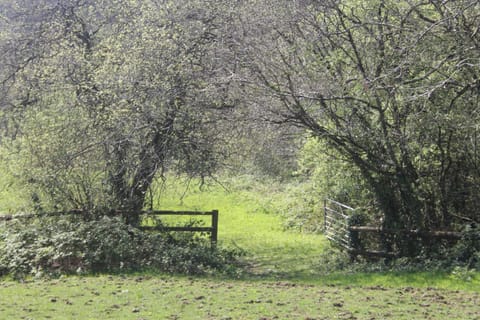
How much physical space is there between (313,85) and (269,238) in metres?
8.49

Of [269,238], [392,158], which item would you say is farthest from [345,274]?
[269,238]

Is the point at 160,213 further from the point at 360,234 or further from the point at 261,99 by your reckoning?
the point at 360,234

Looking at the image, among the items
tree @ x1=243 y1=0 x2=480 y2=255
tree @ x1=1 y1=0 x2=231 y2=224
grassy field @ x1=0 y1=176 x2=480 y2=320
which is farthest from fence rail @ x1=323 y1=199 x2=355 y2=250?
tree @ x1=1 y1=0 x2=231 y2=224

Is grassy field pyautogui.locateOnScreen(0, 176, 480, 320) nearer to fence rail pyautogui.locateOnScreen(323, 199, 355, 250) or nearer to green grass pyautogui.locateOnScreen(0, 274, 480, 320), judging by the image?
green grass pyautogui.locateOnScreen(0, 274, 480, 320)

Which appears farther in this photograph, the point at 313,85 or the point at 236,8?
the point at 236,8

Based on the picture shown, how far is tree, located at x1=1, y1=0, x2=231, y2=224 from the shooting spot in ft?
43.9

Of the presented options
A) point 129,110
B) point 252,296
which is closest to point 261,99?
point 129,110

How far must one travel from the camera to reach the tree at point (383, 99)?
11930mm

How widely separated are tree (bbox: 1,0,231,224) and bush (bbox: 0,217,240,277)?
131cm

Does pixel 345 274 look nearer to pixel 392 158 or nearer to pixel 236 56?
pixel 392 158

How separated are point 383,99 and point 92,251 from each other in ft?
21.3

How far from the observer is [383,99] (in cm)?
1250

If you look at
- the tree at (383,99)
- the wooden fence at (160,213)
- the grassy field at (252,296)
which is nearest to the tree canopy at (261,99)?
the tree at (383,99)

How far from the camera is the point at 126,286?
33.5 feet
